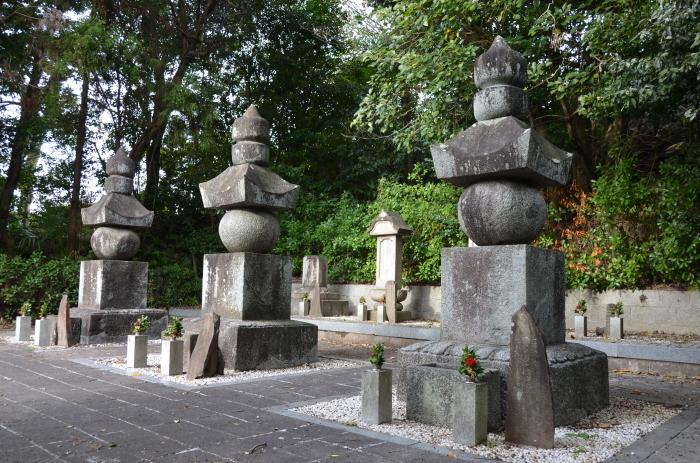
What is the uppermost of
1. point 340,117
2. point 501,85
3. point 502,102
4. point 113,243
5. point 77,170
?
point 340,117

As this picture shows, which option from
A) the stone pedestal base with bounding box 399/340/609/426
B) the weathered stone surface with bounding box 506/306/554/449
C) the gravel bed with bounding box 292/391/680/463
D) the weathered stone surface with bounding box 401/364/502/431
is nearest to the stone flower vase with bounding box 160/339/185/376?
the gravel bed with bounding box 292/391/680/463

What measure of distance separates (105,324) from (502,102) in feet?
25.9

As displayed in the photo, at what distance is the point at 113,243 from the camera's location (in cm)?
1016

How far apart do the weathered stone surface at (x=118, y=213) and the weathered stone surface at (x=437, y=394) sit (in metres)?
7.22

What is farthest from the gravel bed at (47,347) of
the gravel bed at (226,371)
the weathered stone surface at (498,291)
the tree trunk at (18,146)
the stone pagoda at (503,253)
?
the tree trunk at (18,146)

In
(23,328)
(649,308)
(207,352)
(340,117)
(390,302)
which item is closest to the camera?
(207,352)

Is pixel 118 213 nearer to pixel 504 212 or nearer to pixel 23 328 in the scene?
pixel 23 328

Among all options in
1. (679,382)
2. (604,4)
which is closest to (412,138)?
(604,4)

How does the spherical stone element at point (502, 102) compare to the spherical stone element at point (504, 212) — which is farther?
the spherical stone element at point (502, 102)

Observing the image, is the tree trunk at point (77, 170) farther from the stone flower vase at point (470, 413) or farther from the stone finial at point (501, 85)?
the stone flower vase at point (470, 413)

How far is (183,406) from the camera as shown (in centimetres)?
516

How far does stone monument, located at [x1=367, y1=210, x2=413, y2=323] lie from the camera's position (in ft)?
44.0

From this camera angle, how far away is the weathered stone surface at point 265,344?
277 inches

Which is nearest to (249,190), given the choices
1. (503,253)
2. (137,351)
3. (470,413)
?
→ (137,351)
